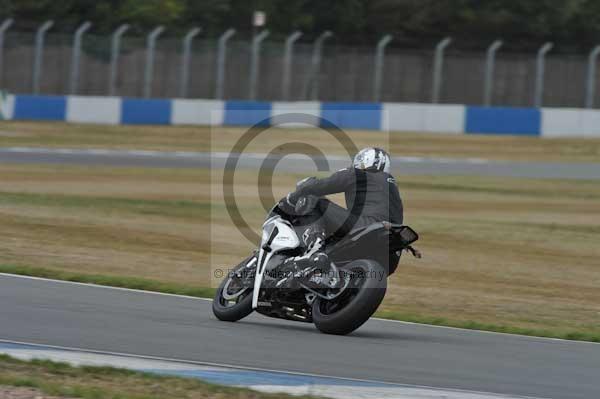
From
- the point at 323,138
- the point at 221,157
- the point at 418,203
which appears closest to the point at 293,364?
the point at 418,203

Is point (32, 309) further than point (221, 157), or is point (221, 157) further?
point (221, 157)

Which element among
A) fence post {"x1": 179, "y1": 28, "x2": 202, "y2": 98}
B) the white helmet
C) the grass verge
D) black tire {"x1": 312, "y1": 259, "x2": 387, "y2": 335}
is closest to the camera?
the grass verge

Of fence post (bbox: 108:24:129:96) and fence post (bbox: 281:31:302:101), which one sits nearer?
fence post (bbox: 108:24:129:96)

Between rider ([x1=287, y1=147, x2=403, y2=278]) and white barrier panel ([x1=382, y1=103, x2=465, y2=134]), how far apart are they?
23.5 meters

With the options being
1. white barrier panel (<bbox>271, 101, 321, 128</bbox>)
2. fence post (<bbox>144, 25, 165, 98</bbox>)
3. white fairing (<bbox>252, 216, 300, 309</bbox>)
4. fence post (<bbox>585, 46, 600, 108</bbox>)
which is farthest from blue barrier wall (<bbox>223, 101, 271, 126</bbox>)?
white fairing (<bbox>252, 216, 300, 309</bbox>)

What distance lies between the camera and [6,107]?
102 feet

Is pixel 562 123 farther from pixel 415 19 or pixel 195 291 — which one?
pixel 195 291

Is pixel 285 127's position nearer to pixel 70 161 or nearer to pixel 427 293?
pixel 70 161

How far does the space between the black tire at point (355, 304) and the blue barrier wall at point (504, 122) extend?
77.9 ft

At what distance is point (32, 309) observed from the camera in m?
8.38

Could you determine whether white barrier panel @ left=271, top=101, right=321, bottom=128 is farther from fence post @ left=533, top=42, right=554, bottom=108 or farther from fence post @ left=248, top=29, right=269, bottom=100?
fence post @ left=533, top=42, right=554, bottom=108

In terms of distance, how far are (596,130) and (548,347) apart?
23.9 meters

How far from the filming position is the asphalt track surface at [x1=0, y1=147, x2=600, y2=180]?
24.4 m

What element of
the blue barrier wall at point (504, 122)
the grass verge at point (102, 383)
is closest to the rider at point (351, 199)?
the grass verge at point (102, 383)
